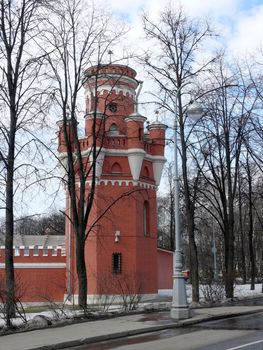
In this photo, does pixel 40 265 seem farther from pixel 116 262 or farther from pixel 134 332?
pixel 134 332

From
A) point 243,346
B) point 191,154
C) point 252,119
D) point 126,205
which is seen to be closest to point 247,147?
point 252,119

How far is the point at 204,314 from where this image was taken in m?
19.0

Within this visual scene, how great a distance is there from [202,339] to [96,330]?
3.38m

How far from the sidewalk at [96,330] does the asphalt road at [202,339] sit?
433 mm

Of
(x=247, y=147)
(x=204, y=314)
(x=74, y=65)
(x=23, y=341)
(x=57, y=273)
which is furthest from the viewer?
(x=57, y=273)

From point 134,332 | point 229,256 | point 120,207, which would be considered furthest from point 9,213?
point 120,207

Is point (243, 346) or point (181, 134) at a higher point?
point (181, 134)

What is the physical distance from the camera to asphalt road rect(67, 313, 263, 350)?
38.5 ft

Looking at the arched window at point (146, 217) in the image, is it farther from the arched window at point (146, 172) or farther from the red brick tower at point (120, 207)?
the arched window at point (146, 172)

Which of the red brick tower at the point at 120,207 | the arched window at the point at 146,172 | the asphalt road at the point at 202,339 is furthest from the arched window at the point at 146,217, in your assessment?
the asphalt road at the point at 202,339

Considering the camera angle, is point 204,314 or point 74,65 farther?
point 74,65

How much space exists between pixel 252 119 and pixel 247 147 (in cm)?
192

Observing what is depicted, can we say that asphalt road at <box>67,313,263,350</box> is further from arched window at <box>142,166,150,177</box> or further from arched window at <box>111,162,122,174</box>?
arched window at <box>142,166,150,177</box>

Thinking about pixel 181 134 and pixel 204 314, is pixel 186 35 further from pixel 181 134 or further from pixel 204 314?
pixel 204 314
